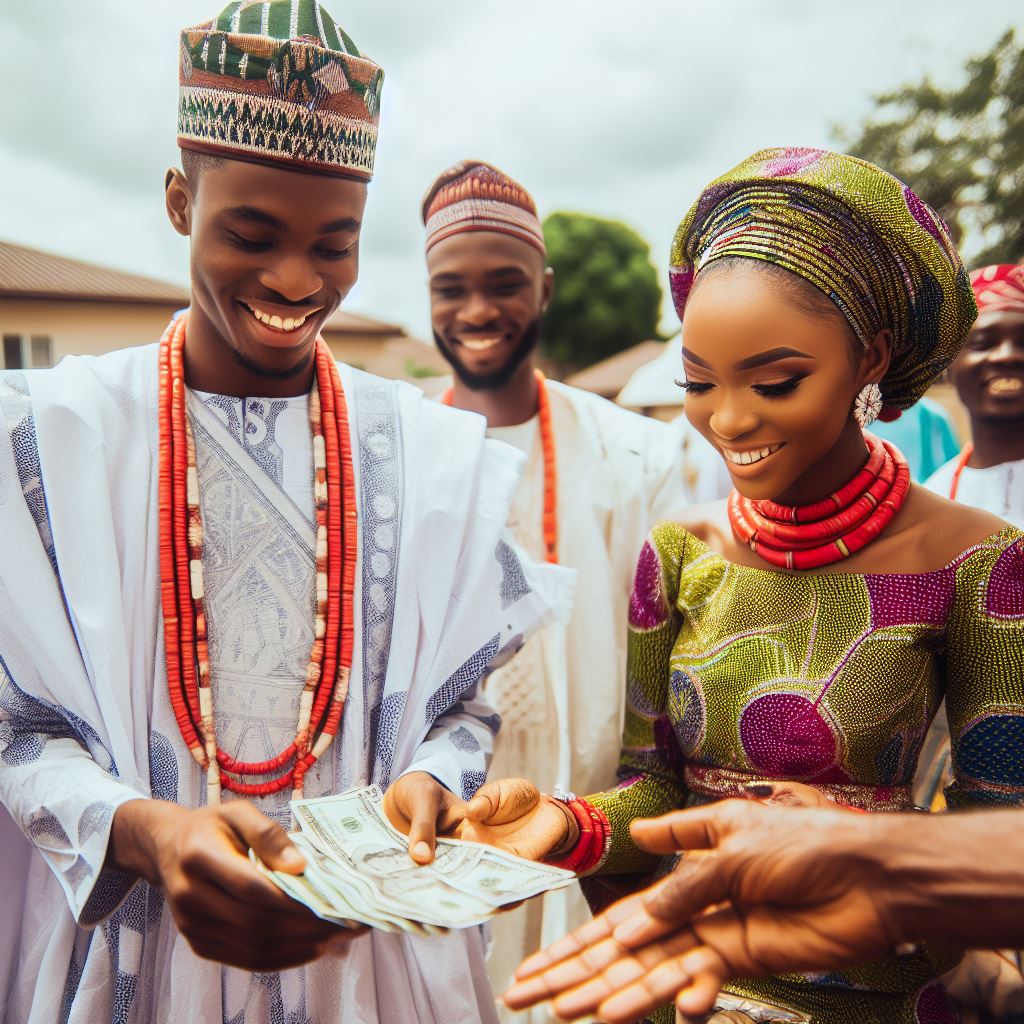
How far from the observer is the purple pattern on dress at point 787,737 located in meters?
1.65

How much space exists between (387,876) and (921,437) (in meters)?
3.86

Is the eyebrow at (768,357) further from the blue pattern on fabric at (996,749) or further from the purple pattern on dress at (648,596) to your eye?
the blue pattern on fabric at (996,749)

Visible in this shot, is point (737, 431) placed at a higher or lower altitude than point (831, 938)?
higher

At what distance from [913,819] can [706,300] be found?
88 cm

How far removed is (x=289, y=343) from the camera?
1977 mm

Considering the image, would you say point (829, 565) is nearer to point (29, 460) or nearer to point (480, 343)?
point (29, 460)

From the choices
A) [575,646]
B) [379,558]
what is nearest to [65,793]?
[379,558]

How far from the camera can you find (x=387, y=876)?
149cm

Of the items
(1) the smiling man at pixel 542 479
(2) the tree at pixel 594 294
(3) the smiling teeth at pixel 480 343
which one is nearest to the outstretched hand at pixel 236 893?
(1) the smiling man at pixel 542 479

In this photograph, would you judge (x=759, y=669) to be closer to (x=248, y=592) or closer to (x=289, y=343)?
(x=248, y=592)

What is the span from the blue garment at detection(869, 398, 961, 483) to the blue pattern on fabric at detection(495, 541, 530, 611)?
2.96 metres

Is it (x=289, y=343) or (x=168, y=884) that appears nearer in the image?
(x=168, y=884)

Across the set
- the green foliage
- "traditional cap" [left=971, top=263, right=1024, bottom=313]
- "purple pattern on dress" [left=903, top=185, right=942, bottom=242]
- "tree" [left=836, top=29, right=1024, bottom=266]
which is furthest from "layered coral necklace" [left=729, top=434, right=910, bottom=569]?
the green foliage

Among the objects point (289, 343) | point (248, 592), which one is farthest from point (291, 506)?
point (289, 343)
